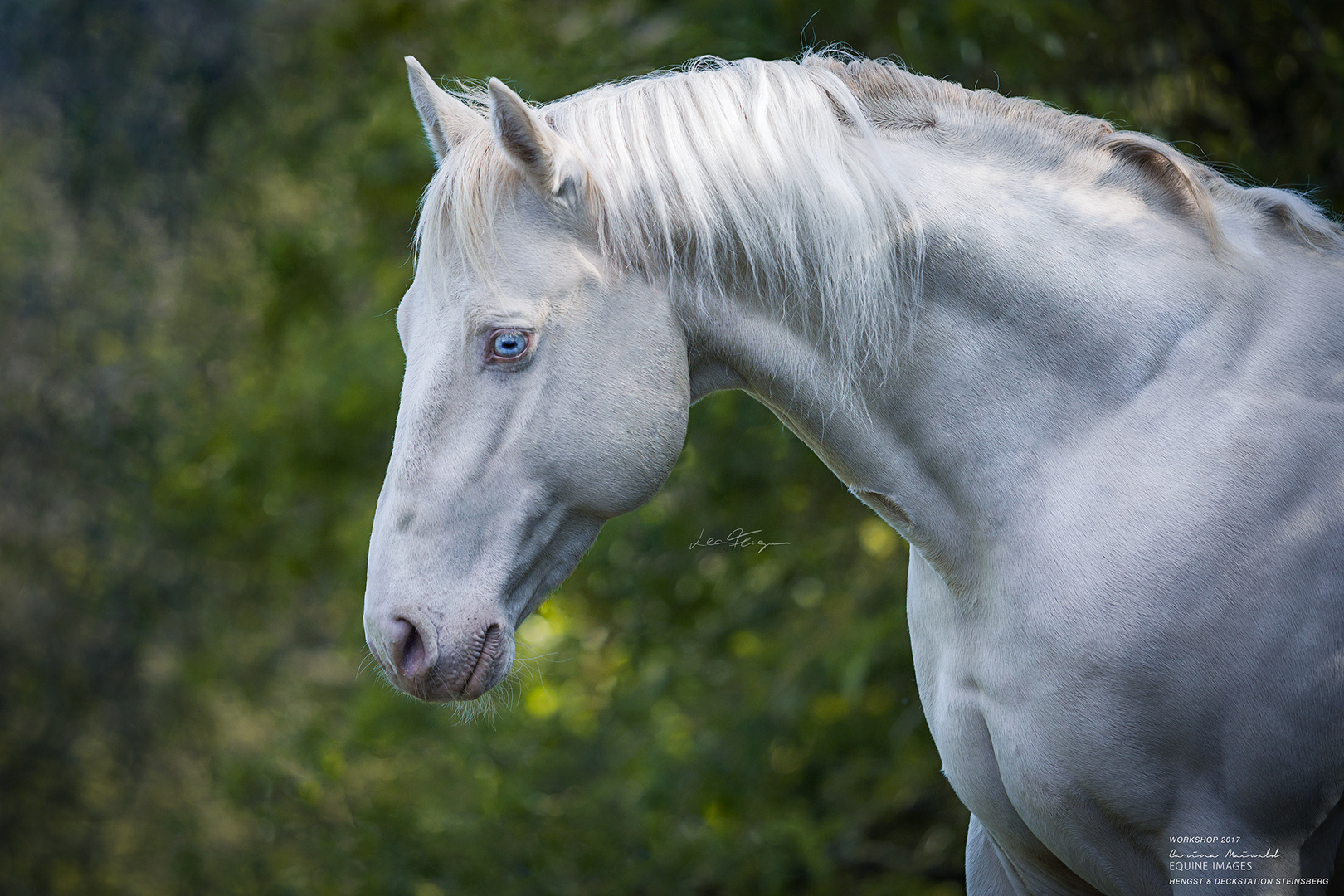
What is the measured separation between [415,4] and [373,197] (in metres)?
0.93

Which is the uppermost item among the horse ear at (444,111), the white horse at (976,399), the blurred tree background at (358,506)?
the horse ear at (444,111)

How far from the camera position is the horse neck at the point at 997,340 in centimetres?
138

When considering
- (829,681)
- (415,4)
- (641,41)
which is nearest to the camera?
(829,681)

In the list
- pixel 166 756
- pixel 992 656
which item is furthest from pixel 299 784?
pixel 992 656

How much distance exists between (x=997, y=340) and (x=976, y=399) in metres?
0.09

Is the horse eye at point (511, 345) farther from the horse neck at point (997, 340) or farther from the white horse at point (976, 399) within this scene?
the horse neck at point (997, 340)

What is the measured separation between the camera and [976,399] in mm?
1398

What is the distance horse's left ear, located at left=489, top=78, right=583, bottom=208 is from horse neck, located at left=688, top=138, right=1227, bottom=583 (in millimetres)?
253

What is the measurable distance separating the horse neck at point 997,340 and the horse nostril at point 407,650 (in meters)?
0.56

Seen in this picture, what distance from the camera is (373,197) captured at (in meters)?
4.03

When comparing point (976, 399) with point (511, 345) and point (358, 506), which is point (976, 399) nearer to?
point (511, 345)

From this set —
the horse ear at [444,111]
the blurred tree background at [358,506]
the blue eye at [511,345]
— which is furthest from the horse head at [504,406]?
the blurred tree background at [358,506]

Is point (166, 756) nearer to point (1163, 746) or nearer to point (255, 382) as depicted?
point (255, 382)

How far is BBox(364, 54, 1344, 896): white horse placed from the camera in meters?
1.30
